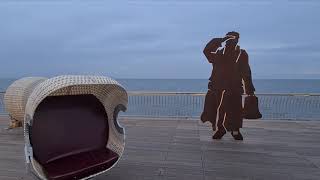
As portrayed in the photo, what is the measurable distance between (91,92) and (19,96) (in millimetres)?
3560

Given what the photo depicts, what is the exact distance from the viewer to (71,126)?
4.89 m

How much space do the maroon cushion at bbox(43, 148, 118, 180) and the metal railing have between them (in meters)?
6.22

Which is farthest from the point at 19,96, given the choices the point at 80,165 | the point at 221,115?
the point at 221,115

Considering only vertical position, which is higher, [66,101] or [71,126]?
[66,101]

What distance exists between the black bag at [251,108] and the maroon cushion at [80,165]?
3784 mm

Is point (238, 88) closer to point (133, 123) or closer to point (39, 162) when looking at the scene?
point (133, 123)

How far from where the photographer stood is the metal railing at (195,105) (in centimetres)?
1067

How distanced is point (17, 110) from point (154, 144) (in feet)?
10.8

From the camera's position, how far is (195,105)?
11578 millimetres

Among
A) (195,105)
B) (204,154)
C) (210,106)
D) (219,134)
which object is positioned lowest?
(195,105)

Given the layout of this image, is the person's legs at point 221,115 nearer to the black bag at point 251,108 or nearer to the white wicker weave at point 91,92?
the black bag at point 251,108

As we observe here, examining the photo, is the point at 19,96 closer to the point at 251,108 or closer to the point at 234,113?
the point at 234,113

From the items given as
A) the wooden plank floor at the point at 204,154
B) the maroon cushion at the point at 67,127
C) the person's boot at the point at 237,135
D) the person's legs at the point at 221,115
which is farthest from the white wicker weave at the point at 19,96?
the person's boot at the point at 237,135

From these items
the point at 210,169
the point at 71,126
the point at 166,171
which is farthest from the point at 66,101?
the point at 210,169
